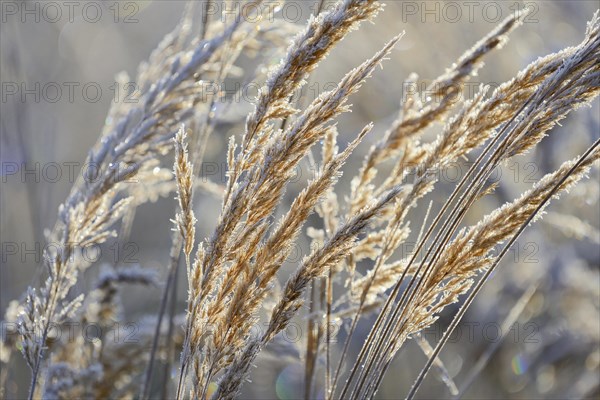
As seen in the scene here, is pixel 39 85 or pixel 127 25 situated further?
pixel 127 25

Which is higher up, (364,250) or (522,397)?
(364,250)

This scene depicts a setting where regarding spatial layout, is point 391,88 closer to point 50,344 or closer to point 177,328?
point 177,328

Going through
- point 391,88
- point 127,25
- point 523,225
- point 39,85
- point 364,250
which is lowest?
point 523,225

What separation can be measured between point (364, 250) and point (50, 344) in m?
0.99

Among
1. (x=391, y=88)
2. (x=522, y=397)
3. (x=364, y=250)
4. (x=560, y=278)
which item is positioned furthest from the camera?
(x=391, y=88)

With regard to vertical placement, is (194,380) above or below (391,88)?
below

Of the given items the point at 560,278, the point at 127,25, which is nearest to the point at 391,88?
the point at 560,278

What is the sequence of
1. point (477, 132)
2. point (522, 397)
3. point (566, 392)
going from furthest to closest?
point (522, 397)
point (566, 392)
point (477, 132)

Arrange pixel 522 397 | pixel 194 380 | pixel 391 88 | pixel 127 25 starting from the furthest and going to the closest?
pixel 127 25 < pixel 391 88 < pixel 522 397 < pixel 194 380

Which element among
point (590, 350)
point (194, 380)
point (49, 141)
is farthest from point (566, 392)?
point (49, 141)

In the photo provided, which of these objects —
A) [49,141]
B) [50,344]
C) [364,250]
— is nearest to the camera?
[364,250]

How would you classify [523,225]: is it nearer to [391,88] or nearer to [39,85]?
[391,88]

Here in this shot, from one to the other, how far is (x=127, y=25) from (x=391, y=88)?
354cm

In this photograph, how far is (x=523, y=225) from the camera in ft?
4.03
